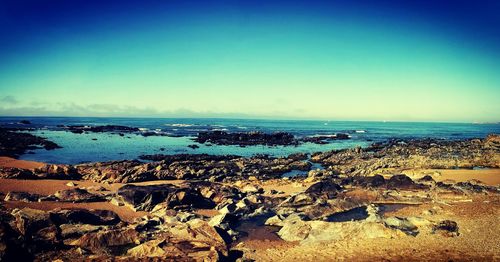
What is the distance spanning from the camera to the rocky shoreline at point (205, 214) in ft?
33.4

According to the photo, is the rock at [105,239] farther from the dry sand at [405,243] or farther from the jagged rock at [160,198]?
the jagged rock at [160,198]

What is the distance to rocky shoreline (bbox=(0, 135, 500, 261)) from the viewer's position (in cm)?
1020

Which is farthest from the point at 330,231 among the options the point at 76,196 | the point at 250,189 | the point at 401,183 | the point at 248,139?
the point at 248,139

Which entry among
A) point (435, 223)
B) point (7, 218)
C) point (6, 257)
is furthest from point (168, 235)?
point (435, 223)

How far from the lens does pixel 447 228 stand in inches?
489

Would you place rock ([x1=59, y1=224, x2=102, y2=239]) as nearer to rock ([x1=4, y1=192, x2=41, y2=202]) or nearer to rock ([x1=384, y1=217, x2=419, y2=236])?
rock ([x1=4, y1=192, x2=41, y2=202])

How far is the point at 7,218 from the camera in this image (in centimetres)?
1146

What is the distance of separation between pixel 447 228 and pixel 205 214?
1043cm

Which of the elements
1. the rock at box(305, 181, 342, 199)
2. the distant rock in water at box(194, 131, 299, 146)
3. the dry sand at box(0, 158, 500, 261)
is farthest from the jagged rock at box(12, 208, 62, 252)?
the distant rock in water at box(194, 131, 299, 146)

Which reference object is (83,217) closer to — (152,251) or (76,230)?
(76,230)

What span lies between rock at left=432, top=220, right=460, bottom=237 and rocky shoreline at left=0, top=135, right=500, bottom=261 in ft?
0.15

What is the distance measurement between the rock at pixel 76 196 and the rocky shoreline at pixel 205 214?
0.05 meters

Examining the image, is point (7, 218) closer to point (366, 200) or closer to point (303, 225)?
point (303, 225)

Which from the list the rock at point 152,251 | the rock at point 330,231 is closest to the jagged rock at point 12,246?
the rock at point 152,251
